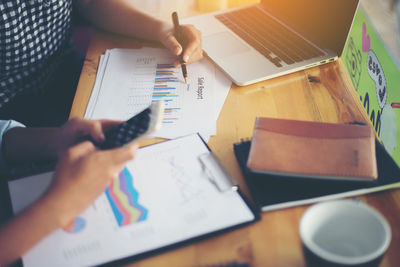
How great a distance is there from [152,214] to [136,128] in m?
0.15

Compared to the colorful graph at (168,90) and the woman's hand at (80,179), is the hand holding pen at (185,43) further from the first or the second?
the woman's hand at (80,179)

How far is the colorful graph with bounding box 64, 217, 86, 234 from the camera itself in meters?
0.53

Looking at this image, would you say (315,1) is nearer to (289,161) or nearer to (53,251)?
(289,161)

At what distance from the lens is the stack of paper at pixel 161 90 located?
0.72 m

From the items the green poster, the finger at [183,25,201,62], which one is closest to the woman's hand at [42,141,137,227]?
the finger at [183,25,201,62]

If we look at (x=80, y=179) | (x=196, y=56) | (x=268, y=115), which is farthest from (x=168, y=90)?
(x=80, y=179)

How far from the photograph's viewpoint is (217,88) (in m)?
0.80

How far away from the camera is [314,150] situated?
1.81ft

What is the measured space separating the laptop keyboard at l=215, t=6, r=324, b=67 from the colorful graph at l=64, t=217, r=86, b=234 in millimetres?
575

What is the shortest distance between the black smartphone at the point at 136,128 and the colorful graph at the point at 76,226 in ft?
0.43

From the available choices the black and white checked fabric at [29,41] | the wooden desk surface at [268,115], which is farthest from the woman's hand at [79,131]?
the black and white checked fabric at [29,41]

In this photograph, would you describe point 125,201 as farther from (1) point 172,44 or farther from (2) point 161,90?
(1) point 172,44

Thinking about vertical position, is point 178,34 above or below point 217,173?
above

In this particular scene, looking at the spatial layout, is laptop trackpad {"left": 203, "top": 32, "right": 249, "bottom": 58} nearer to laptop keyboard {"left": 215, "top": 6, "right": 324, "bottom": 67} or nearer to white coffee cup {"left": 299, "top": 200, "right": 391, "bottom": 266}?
laptop keyboard {"left": 215, "top": 6, "right": 324, "bottom": 67}
